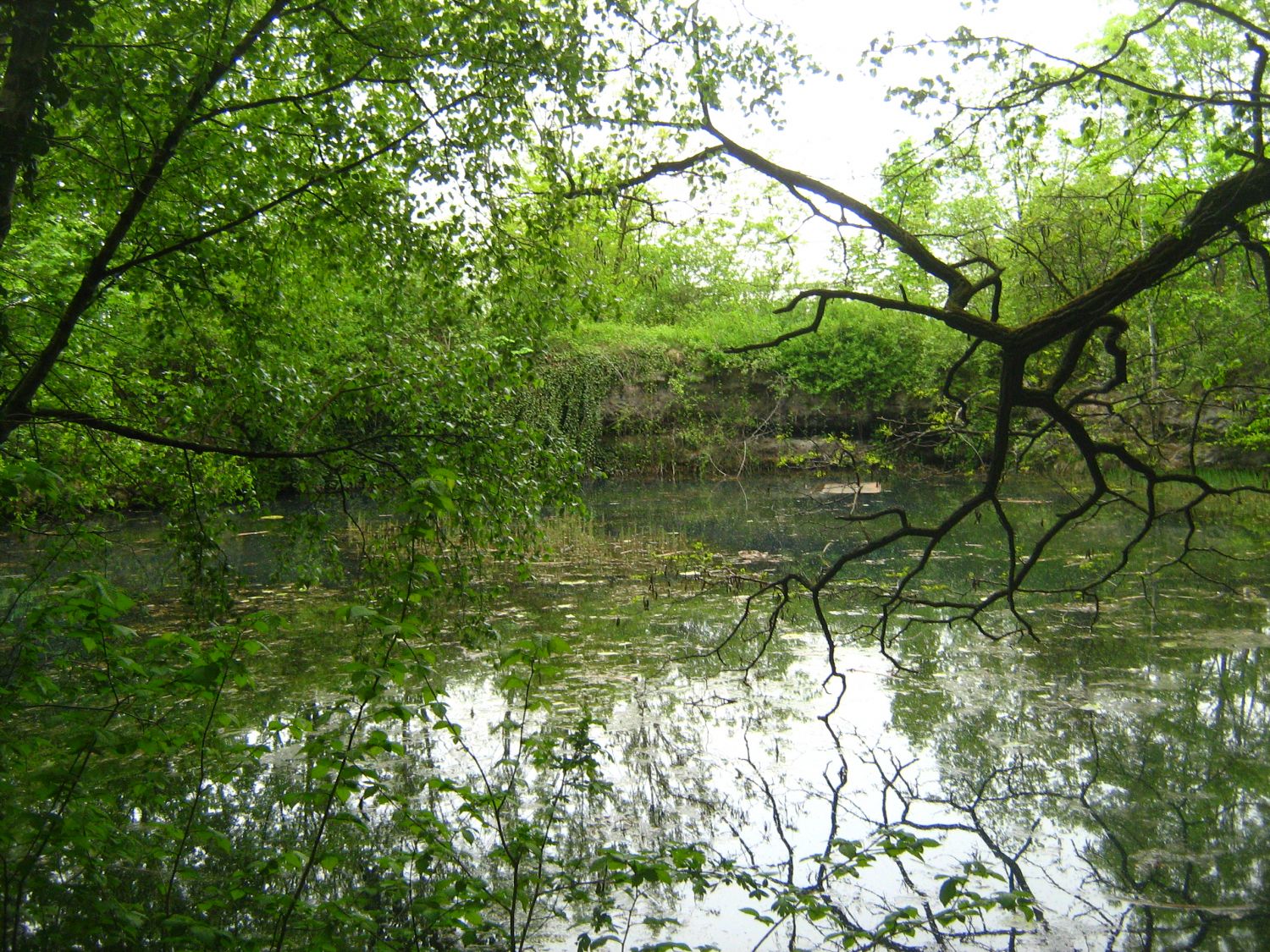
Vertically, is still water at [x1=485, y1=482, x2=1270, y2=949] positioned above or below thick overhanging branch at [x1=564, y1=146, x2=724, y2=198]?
below

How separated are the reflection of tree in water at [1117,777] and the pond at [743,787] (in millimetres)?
20

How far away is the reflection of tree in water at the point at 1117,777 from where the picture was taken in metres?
4.17

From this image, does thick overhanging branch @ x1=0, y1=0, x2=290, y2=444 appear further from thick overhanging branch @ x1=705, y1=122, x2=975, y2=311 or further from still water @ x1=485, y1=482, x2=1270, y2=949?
still water @ x1=485, y1=482, x2=1270, y2=949

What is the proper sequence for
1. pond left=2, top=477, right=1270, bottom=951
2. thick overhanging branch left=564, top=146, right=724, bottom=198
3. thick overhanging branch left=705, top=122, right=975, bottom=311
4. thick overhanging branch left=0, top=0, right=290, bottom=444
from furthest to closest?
1. thick overhanging branch left=564, top=146, right=724, bottom=198
2. thick overhanging branch left=705, top=122, right=975, bottom=311
3. pond left=2, top=477, right=1270, bottom=951
4. thick overhanging branch left=0, top=0, right=290, bottom=444

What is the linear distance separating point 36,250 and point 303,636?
4.61m

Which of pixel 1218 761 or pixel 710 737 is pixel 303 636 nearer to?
pixel 710 737

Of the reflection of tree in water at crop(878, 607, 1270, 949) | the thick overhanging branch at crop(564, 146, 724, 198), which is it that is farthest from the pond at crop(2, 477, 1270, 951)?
the thick overhanging branch at crop(564, 146, 724, 198)

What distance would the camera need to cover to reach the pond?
3.75 m

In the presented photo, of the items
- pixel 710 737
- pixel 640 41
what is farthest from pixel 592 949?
pixel 640 41

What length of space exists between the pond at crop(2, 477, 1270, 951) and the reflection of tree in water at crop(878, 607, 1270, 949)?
20mm

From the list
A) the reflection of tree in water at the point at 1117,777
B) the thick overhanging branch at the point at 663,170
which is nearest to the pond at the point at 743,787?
the reflection of tree in water at the point at 1117,777

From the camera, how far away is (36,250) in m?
9.59

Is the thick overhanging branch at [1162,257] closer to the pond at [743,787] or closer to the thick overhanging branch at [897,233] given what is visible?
the thick overhanging branch at [897,233]

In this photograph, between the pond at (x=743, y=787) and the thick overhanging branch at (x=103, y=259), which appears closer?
the thick overhanging branch at (x=103, y=259)
